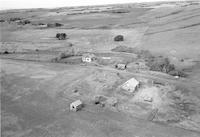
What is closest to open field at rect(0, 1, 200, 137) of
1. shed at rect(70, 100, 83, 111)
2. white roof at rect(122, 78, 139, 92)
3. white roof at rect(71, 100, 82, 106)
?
shed at rect(70, 100, 83, 111)

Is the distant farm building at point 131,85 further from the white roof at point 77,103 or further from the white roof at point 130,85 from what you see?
the white roof at point 77,103

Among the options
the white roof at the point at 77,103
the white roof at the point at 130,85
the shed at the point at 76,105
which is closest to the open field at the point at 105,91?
the shed at the point at 76,105

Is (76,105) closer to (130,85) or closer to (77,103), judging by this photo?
(77,103)

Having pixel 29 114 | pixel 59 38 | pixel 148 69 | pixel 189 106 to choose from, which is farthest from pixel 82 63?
pixel 59 38

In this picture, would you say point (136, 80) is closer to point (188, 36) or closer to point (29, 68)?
point (29, 68)

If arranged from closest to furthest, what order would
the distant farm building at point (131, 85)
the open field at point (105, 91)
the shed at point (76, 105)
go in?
the open field at point (105, 91) < the shed at point (76, 105) < the distant farm building at point (131, 85)

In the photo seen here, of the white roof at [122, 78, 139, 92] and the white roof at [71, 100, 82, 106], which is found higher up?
the white roof at [122, 78, 139, 92]

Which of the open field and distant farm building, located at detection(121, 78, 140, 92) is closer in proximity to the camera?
the open field

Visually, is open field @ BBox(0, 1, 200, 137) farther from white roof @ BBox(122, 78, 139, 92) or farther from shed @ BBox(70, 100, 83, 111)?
white roof @ BBox(122, 78, 139, 92)
